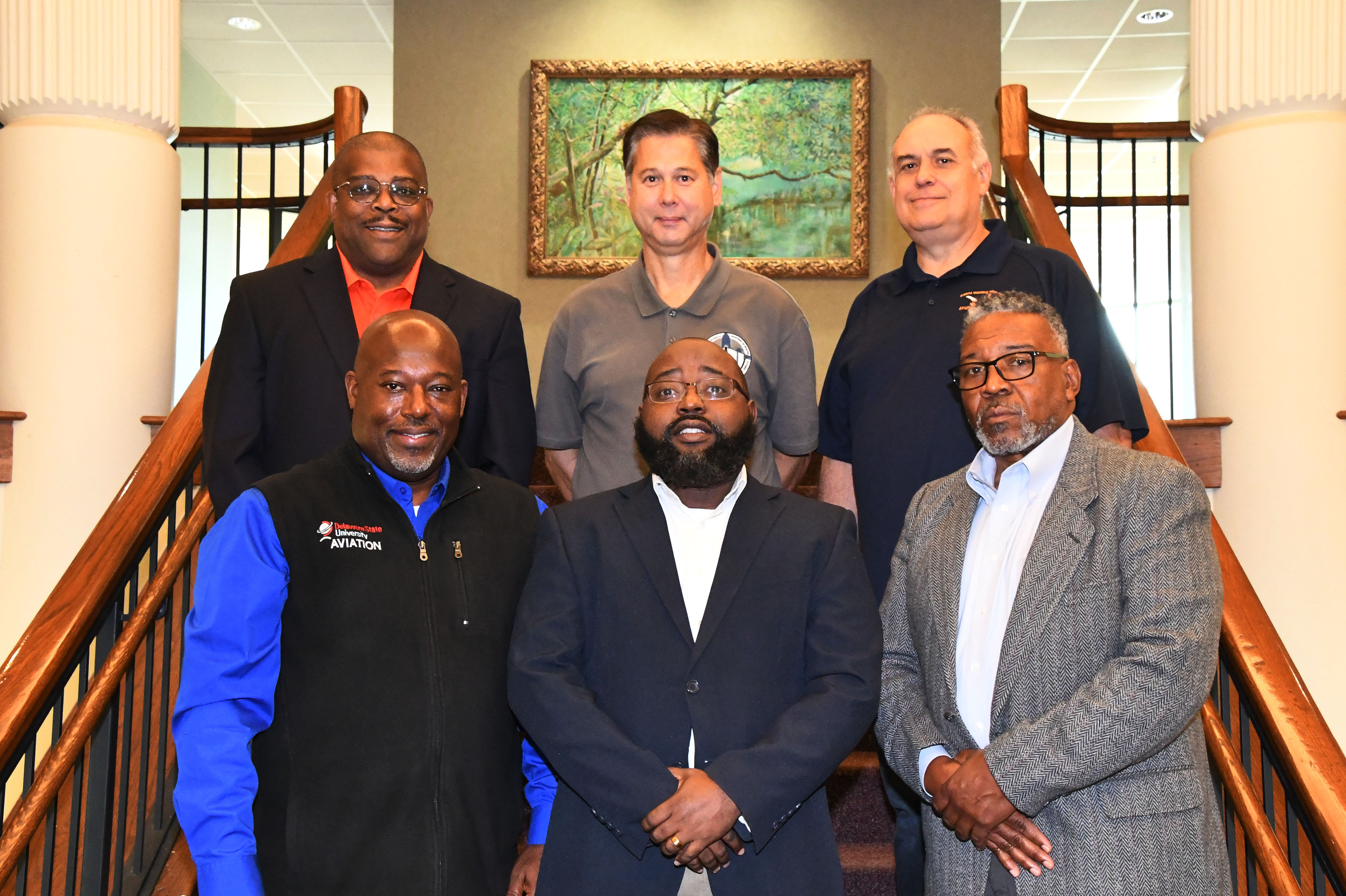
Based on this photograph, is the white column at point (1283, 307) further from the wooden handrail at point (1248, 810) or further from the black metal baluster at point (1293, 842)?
the wooden handrail at point (1248, 810)

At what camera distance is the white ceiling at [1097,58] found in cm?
735

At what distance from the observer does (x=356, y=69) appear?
852 cm

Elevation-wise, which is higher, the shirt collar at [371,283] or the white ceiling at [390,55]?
the white ceiling at [390,55]

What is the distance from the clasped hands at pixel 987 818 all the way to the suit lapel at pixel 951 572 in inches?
6.7

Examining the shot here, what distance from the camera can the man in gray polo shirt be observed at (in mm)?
2639

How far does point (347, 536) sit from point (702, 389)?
67 cm

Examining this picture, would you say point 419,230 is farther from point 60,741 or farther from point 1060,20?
point 1060,20

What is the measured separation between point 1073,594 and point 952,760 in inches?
13.5

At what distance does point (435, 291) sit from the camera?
258cm

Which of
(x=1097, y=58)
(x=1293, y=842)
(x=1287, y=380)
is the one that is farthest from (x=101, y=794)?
(x=1097, y=58)

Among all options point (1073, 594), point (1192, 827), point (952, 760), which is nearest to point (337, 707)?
point (952, 760)

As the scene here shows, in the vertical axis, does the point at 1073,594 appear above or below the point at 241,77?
below

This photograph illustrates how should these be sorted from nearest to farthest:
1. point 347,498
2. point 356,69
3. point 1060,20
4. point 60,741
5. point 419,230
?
1. point 347,498
2. point 60,741
3. point 419,230
4. point 1060,20
5. point 356,69

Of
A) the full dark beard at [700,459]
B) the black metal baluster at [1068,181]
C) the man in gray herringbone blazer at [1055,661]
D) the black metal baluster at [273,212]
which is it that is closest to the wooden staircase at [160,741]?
the man in gray herringbone blazer at [1055,661]
